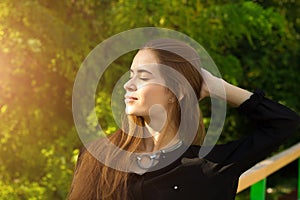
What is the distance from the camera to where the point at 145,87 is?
1.86 m

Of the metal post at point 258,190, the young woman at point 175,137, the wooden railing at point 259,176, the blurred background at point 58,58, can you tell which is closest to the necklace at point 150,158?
the young woman at point 175,137

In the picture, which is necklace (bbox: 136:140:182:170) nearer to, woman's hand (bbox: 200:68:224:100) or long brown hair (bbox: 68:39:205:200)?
long brown hair (bbox: 68:39:205:200)

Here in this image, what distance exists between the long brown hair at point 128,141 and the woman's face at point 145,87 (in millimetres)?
26

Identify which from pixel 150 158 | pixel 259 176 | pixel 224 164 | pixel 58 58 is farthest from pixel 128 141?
pixel 58 58

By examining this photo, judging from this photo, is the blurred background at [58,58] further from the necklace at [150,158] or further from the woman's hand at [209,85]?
the woman's hand at [209,85]

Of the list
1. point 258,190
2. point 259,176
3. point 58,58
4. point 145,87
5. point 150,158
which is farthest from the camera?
point 58,58

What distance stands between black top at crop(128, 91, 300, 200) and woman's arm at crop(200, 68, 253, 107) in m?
0.02

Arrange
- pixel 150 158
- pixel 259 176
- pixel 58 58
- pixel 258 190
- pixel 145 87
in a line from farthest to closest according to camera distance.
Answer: pixel 58 58 < pixel 258 190 < pixel 259 176 < pixel 150 158 < pixel 145 87

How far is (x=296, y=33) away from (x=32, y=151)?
3.14 metres

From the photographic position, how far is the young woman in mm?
1867

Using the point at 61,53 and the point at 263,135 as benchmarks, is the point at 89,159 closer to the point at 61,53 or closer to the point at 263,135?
the point at 263,135

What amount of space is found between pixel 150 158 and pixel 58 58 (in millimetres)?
2195

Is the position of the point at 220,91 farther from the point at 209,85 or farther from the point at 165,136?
the point at 165,136

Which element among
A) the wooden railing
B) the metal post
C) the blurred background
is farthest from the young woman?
the blurred background
